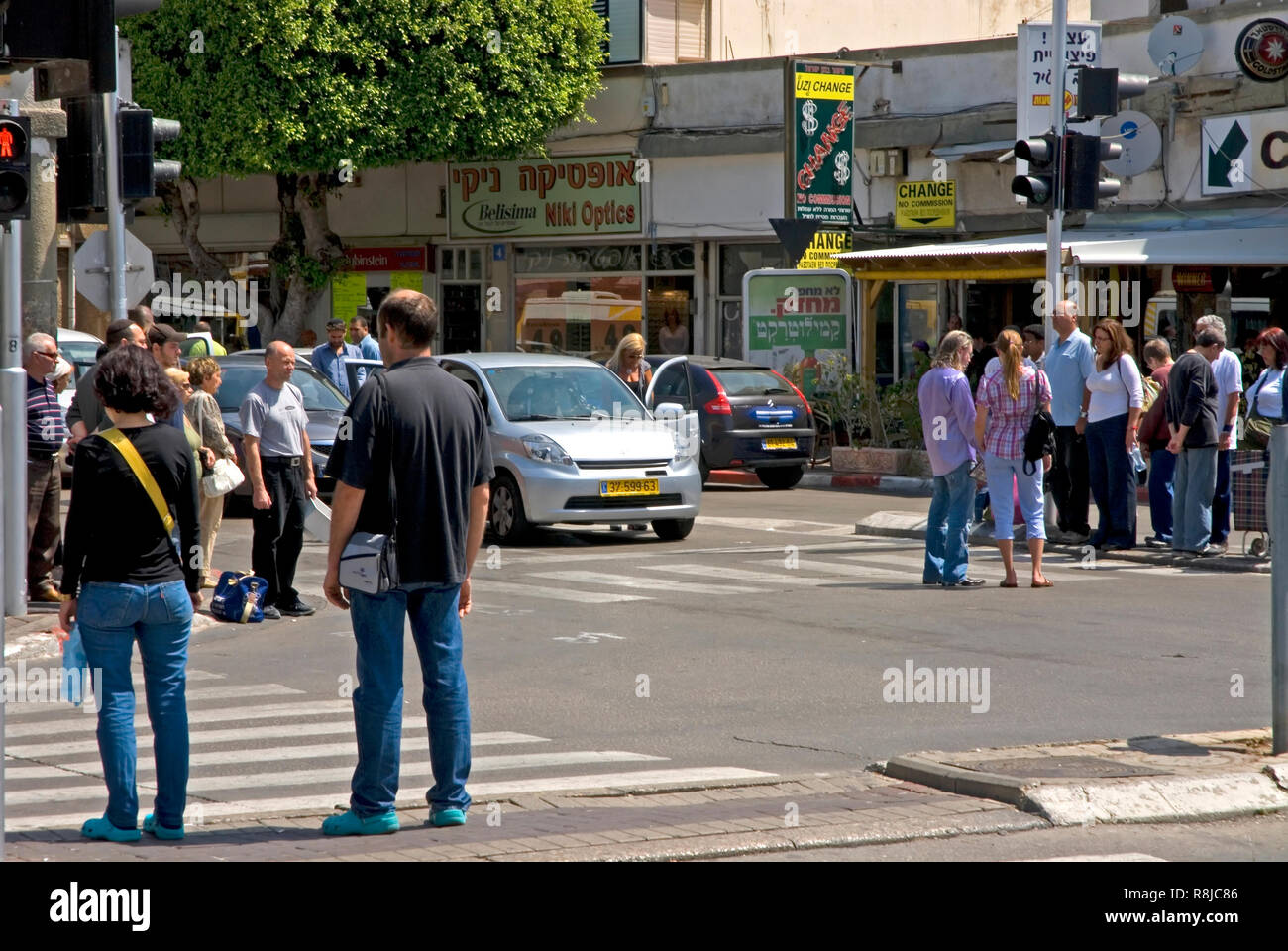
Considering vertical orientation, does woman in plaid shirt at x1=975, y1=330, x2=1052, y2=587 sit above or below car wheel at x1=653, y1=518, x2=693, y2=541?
above

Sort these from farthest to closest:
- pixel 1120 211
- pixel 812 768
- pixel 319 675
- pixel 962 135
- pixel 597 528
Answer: pixel 962 135 → pixel 1120 211 → pixel 597 528 → pixel 319 675 → pixel 812 768

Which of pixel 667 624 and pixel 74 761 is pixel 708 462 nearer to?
pixel 667 624

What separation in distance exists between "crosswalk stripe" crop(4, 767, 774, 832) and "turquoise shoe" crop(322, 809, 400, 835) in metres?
0.46

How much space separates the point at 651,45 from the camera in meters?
33.6

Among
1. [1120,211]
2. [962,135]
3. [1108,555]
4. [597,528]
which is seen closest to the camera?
[1108,555]

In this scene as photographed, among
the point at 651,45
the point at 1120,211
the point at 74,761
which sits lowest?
the point at 74,761

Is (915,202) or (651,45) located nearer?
(915,202)

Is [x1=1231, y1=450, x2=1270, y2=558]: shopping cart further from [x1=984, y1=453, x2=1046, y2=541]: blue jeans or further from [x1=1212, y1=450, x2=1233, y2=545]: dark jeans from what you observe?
[x1=984, y1=453, x2=1046, y2=541]: blue jeans

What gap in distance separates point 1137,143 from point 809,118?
5112 mm

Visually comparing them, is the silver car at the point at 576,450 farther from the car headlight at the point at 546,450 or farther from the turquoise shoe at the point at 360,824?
the turquoise shoe at the point at 360,824

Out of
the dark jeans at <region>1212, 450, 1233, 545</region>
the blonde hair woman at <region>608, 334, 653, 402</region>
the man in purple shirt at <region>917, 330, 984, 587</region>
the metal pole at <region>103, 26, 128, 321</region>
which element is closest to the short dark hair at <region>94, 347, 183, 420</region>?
the metal pole at <region>103, 26, 128, 321</region>

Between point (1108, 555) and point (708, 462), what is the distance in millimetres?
7201

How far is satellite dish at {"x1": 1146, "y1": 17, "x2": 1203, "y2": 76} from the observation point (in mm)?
24844
